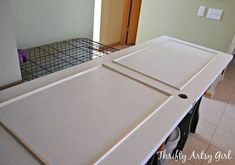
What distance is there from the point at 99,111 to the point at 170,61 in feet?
2.51

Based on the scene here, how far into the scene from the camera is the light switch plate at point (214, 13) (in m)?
2.36

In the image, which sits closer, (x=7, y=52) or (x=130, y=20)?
(x=7, y=52)

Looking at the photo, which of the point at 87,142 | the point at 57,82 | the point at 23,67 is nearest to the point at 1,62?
the point at 23,67

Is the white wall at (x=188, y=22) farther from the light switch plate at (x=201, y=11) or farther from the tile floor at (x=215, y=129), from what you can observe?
the tile floor at (x=215, y=129)

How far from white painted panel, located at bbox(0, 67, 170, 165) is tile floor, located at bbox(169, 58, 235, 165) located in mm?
1017

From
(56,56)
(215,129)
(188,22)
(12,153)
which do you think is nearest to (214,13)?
(188,22)

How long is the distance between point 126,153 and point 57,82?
532 mm

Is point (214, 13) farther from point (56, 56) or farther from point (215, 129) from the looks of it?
point (56, 56)

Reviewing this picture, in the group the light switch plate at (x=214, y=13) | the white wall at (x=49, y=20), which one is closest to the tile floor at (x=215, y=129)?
the light switch plate at (x=214, y=13)

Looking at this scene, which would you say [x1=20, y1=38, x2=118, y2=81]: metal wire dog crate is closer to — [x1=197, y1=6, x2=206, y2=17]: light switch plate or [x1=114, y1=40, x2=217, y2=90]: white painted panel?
[x1=114, y1=40, x2=217, y2=90]: white painted panel

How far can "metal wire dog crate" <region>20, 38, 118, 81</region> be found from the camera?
2.04 meters

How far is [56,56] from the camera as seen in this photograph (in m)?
2.25

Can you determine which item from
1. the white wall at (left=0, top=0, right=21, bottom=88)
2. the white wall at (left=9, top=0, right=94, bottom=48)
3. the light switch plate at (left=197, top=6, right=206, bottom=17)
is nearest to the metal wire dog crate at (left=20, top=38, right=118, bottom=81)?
the white wall at (left=9, top=0, right=94, bottom=48)

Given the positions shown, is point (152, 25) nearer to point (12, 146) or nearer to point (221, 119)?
point (221, 119)
